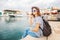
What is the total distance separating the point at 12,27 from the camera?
1585 mm

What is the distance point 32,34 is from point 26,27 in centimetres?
12

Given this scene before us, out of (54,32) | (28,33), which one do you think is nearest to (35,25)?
(28,33)

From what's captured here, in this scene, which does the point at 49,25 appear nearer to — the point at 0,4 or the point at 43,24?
the point at 43,24

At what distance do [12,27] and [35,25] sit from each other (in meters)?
0.30

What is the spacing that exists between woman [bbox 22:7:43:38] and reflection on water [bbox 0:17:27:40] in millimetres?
78

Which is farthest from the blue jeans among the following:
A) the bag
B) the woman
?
the bag

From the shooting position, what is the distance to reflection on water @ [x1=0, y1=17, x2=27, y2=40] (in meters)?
1.57

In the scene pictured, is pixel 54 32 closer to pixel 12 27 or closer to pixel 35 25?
pixel 35 25

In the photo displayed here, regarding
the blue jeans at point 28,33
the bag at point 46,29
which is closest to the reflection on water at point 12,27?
the blue jeans at point 28,33

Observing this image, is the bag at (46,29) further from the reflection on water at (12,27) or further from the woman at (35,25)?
the reflection on water at (12,27)

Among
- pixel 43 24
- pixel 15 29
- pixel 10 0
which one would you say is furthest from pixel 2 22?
pixel 43 24

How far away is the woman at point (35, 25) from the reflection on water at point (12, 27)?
0.26 ft

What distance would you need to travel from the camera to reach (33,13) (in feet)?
5.14

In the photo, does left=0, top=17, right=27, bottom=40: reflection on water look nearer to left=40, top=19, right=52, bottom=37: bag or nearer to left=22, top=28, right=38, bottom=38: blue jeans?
left=22, top=28, right=38, bottom=38: blue jeans
